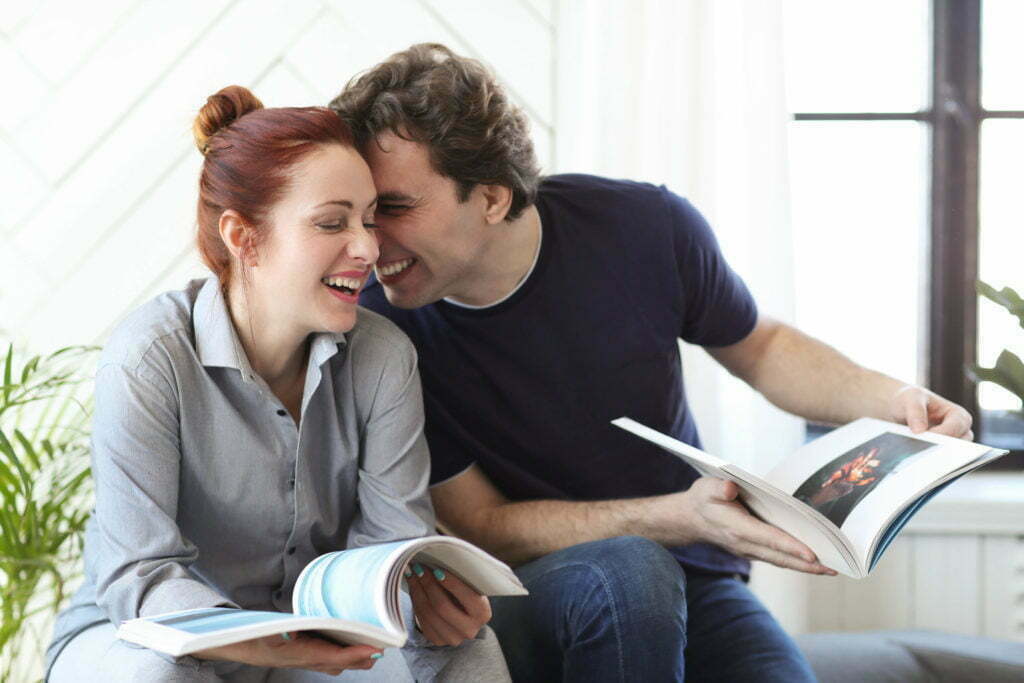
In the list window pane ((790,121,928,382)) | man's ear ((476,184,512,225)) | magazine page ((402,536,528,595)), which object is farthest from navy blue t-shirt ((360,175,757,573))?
window pane ((790,121,928,382))

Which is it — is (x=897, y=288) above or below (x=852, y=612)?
above

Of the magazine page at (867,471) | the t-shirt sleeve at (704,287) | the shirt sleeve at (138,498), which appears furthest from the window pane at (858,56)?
the shirt sleeve at (138,498)

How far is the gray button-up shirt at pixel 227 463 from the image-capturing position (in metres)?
1.30

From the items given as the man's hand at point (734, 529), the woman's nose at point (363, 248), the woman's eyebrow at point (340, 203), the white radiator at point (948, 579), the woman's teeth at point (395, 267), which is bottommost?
the white radiator at point (948, 579)

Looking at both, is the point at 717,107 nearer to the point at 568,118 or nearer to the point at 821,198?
the point at 568,118

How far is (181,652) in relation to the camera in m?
1.00

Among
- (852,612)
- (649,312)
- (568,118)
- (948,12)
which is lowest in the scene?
(852,612)

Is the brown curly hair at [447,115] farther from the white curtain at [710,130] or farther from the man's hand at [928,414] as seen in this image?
the man's hand at [928,414]

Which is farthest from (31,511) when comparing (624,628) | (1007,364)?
(1007,364)

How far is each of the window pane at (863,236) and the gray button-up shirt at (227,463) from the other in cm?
131

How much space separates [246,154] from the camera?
138 centimetres

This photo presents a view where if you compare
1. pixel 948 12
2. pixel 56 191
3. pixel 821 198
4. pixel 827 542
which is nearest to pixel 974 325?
pixel 821 198

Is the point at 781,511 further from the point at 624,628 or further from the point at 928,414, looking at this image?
the point at 928,414

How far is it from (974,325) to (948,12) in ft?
2.33
